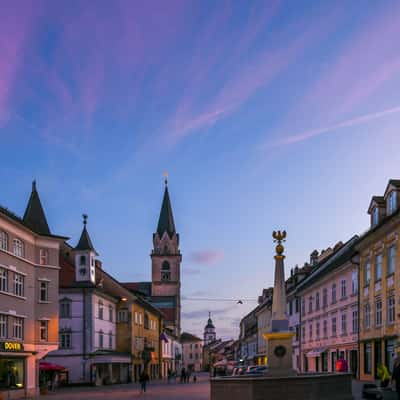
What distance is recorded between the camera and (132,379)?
70.1 meters

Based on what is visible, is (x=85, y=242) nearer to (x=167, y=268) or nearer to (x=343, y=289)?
(x=343, y=289)

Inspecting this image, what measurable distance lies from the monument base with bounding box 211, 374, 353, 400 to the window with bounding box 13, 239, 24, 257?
2000 centimetres

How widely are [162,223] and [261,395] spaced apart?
130 m

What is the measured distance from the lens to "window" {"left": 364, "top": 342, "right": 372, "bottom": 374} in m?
44.2

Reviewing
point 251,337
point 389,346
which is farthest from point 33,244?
point 251,337

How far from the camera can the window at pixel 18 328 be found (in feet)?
130

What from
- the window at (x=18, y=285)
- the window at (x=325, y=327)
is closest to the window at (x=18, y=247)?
the window at (x=18, y=285)

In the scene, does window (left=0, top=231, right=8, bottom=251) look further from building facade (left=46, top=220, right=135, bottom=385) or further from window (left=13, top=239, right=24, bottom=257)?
building facade (left=46, top=220, right=135, bottom=385)

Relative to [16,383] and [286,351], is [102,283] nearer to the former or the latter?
[16,383]

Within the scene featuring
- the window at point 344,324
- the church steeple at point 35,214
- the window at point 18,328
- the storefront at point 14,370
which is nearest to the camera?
the storefront at point 14,370

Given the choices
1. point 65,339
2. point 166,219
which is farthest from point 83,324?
point 166,219

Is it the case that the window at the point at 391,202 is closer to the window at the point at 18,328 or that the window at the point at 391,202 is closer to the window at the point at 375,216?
the window at the point at 375,216

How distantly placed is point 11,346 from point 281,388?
21.0 m

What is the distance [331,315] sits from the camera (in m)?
56.1
